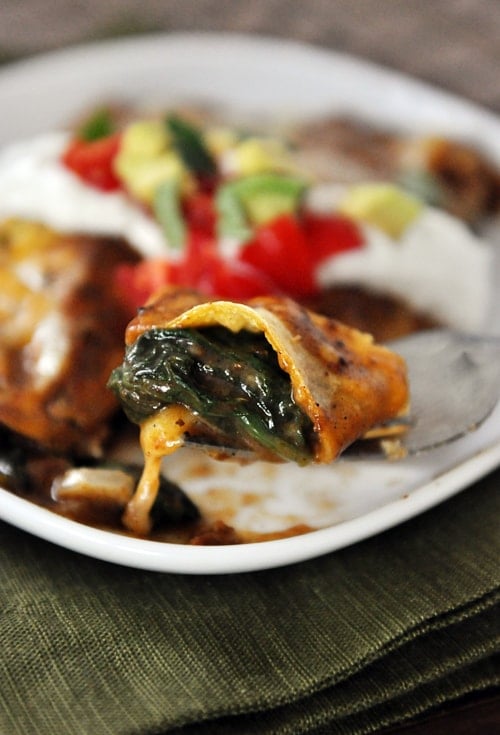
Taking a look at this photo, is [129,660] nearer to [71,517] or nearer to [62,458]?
[71,517]

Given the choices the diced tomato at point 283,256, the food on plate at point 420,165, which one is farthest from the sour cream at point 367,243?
the food on plate at point 420,165

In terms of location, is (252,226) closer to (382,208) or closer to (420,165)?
(382,208)

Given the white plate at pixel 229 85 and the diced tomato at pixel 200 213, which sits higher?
the white plate at pixel 229 85

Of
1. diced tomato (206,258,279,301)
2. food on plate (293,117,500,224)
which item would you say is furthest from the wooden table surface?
diced tomato (206,258,279,301)

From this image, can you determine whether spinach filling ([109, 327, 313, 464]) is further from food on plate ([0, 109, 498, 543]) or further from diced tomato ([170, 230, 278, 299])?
diced tomato ([170, 230, 278, 299])

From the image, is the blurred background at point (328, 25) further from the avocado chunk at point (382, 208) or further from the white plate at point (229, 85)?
the avocado chunk at point (382, 208)

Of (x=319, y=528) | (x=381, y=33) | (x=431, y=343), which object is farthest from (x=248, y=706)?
(x=381, y=33)

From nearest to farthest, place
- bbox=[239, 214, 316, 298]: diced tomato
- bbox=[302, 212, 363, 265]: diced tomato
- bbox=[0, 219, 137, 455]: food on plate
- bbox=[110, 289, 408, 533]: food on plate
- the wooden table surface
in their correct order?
bbox=[110, 289, 408, 533]: food on plate, bbox=[0, 219, 137, 455]: food on plate, bbox=[239, 214, 316, 298]: diced tomato, bbox=[302, 212, 363, 265]: diced tomato, the wooden table surface
